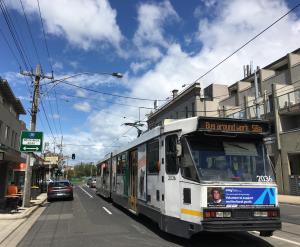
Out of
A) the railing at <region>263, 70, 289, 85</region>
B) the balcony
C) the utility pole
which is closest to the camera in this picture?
the utility pole

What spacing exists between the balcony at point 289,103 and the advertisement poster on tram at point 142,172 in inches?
961

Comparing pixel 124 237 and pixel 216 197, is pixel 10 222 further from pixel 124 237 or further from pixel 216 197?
pixel 216 197

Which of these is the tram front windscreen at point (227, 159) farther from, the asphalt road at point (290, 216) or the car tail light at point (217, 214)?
the asphalt road at point (290, 216)

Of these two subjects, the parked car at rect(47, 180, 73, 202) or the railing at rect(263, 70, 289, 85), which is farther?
the railing at rect(263, 70, 289, 85)

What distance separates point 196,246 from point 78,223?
6155mm

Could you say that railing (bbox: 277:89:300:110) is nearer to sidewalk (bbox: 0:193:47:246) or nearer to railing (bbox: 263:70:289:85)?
railing (bbox: 263:70:289:85)

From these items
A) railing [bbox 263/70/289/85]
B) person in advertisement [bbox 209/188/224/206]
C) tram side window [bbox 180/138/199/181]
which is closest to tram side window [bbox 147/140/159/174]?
tram side window [bbox 180/138/199/181]

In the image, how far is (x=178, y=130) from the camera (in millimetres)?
10258

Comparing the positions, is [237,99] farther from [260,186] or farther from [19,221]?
[260,186]

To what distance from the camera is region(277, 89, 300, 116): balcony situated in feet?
115

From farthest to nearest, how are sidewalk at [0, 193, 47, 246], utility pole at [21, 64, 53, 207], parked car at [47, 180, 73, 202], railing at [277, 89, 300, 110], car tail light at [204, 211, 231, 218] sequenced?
railing at [277, 89, 300, 110] → parked car at [47, 180, 73, 202] → utility pole at [21, 64, 53, 207] → sidewalk at [0, 193, 47, 246] → car tail light at [204, 211, 231, 218]

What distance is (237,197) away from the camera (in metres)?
9.12

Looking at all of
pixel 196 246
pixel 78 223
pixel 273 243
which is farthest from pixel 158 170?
pixel 78 223

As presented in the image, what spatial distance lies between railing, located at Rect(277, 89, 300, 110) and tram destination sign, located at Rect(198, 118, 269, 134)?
26.7m
